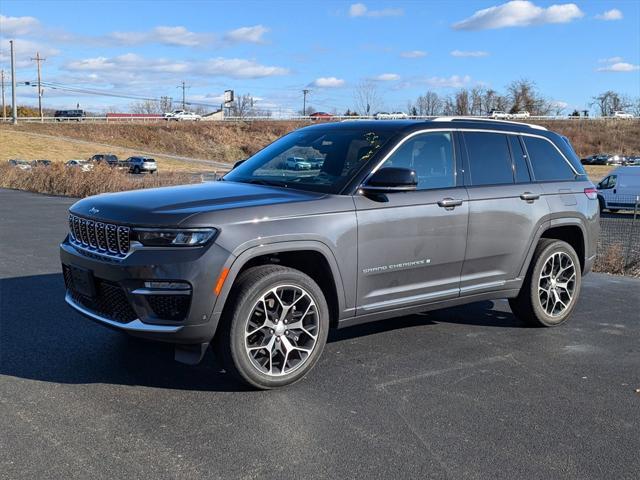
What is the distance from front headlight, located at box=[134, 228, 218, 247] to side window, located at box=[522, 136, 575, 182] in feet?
11.3

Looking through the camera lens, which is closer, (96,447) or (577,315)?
(96,447)

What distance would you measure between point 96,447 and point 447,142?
3.58 m

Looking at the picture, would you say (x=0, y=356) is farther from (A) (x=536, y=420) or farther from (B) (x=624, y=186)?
(B) (x=624, y=186)

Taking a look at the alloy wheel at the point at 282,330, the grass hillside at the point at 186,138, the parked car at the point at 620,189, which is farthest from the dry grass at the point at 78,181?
the grass hillside at the point at 186,138

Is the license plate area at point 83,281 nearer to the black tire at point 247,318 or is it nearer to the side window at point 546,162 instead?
the black tire at point 247,318

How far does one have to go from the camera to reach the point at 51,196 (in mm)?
21125

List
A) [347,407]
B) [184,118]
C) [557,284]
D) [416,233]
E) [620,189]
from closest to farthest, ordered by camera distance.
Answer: [347,407]
[416,233]
[557,284]
[620,189]
[184,118]

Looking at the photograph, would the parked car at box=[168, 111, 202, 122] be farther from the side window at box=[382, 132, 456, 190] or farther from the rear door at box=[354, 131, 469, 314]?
the rear door at box=[354, 131, 469, 314]

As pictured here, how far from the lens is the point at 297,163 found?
5.61 meters

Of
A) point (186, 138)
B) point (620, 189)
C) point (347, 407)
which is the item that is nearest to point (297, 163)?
point (347, 407)

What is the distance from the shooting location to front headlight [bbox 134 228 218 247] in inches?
166

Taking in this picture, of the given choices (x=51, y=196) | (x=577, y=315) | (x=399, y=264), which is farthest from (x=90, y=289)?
(x=51, y=196)

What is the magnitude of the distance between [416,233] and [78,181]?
19121 mm

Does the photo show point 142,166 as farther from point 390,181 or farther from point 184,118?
point 390,181
